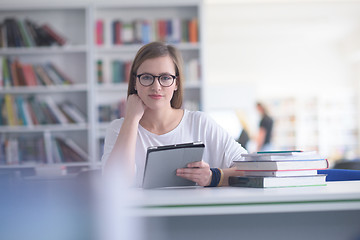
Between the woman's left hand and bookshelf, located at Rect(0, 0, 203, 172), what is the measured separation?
2.99 meters

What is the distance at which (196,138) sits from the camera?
1846mm

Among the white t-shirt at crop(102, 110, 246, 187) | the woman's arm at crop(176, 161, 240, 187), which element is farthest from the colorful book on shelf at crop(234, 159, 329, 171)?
the white t-shirt at crop(102, 110, 246, 187)

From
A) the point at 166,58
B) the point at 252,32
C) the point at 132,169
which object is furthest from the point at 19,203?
the point at 252,32

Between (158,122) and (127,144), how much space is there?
0.25 metres

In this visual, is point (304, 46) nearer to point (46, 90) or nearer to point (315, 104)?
point (315, 104)

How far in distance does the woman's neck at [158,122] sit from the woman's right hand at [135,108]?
0.25ft

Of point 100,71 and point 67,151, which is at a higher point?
point 100,71

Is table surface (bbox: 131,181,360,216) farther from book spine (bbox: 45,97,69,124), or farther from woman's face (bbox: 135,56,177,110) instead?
book spine (bbox: 45,97,69,124)

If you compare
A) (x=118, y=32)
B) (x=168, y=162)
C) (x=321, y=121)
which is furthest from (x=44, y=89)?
(x=321, y=121)

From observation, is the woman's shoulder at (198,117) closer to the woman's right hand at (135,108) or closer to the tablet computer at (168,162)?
the woman's right hand at (135,108)

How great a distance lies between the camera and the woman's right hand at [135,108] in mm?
1717

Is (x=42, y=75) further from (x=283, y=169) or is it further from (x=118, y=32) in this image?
(x=283, y=169)

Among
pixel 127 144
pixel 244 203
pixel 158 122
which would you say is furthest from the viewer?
pixel 158 122

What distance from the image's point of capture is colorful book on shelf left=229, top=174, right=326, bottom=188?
1.27 metres
